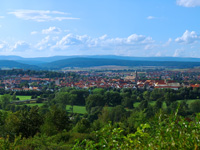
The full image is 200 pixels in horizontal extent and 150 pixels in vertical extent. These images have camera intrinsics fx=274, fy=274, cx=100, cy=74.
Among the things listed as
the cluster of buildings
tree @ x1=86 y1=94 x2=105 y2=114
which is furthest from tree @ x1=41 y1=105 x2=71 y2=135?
the cluster of buildings

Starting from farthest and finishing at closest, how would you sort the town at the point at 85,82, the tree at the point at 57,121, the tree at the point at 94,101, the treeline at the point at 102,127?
the town at the point at 85,82
the tree at the point at 94,101
the tree at the point at 57,121
the treeline at the point at 102,127

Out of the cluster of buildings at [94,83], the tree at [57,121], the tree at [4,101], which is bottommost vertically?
the cluster of buildings at [94,83]

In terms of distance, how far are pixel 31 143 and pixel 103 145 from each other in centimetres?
810

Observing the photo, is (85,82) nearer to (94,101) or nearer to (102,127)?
(94,101)

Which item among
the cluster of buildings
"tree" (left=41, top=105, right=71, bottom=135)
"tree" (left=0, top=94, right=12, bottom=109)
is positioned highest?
"tree" (left=41, top=105, right=71, bottom=135)

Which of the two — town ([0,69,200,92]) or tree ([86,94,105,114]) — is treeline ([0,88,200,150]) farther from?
town ([0,69,200,92])

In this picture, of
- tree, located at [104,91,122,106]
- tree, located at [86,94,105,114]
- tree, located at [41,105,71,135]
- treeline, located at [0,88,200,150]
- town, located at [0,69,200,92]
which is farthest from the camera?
town, located at [0,69,200,92]

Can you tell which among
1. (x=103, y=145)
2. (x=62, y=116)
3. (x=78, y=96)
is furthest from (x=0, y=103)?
(x=103, y=145)

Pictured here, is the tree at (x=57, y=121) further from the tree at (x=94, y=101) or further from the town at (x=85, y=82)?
the town at (x=85, y=82)

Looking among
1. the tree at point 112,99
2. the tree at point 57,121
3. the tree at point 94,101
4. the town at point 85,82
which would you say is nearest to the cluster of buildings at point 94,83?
the town at point 85,82

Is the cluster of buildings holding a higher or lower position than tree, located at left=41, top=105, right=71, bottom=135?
lower

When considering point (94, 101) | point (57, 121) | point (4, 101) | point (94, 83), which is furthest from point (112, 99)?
point (94, 83)

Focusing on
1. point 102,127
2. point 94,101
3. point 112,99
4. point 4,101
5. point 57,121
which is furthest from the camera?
point 112,99

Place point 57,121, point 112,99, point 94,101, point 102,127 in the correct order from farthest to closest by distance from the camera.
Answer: point 112,99, point 94,101, point 57,121, point 102,127
